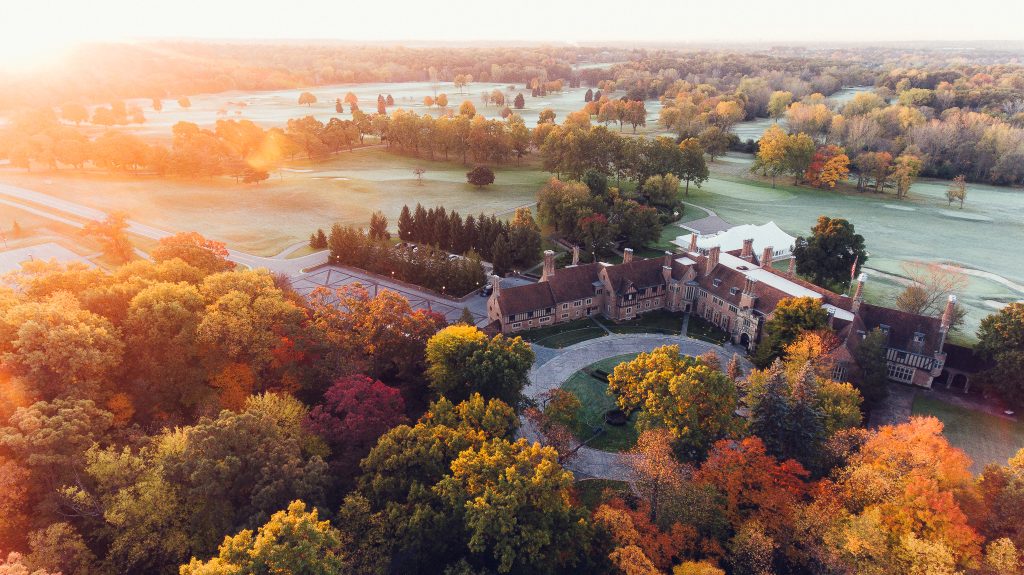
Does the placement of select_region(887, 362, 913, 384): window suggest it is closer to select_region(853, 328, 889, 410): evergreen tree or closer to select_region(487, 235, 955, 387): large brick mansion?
select_region(487, 235, 955, 387): large brick mansion

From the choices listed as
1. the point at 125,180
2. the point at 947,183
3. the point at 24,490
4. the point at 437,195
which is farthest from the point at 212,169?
the point at 947,183

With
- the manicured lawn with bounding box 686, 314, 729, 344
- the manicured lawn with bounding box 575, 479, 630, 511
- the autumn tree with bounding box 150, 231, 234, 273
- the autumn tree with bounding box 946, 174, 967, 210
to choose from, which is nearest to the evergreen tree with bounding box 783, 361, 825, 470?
the manicured lawn with bounding box 575, 479, 630, 511

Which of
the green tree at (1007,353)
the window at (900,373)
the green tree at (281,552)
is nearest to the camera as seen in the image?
the green tree at (281,552)

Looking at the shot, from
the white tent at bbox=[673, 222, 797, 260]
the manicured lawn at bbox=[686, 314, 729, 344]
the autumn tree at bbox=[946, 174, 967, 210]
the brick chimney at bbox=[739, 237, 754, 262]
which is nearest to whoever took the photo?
the manicured lawn at bbox=[686, 314, 729, 344]

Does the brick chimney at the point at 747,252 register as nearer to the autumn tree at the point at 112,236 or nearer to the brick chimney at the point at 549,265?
the brick chimney at the point at 549,265

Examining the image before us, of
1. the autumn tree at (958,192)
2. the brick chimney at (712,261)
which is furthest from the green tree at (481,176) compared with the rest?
the autumn tree at (958,192)

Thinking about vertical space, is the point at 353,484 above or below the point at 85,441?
below

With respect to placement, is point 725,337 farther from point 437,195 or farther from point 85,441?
point 437,195
